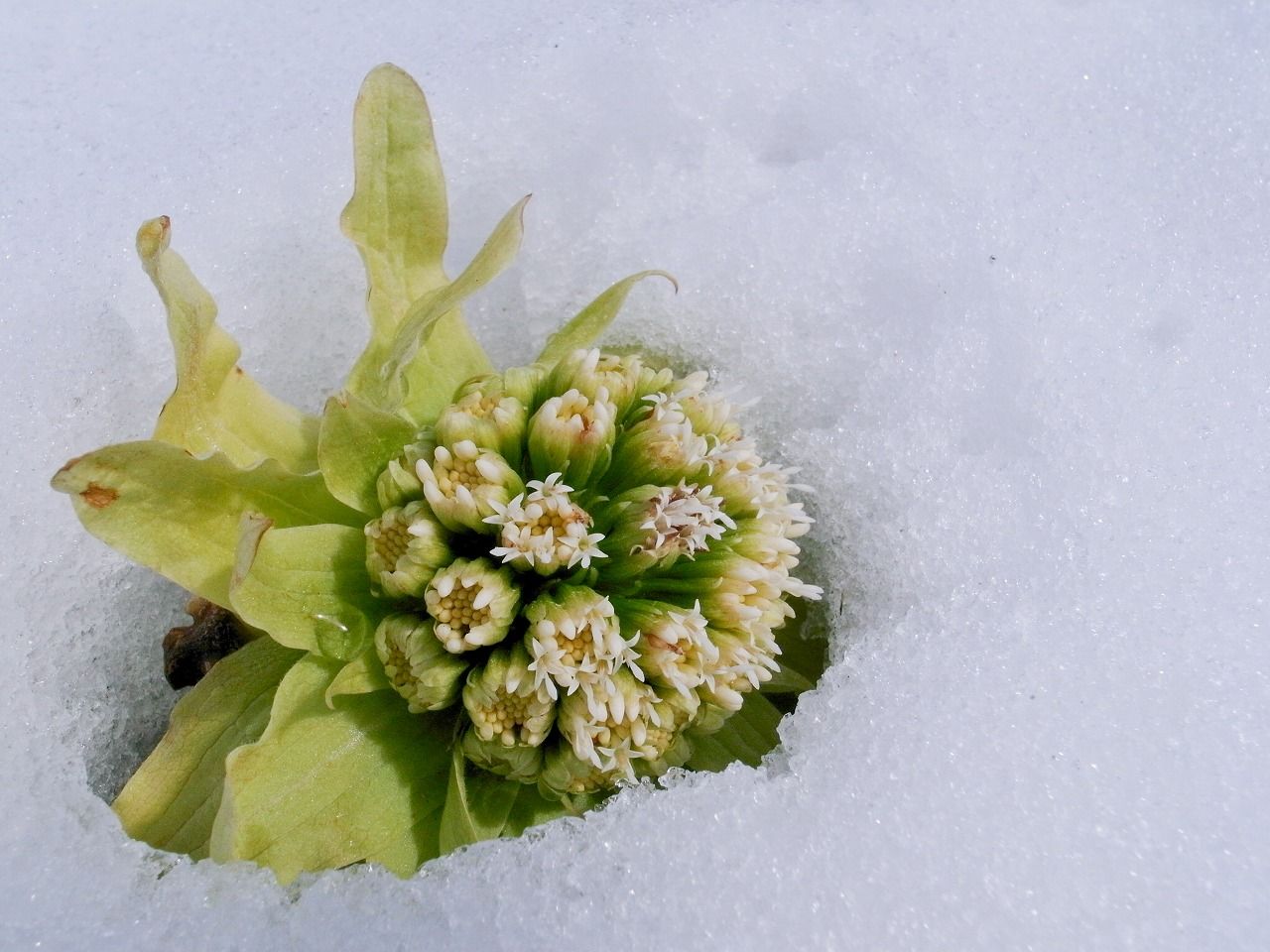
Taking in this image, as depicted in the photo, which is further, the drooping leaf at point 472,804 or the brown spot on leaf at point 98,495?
the drooping leaf at point 472,804

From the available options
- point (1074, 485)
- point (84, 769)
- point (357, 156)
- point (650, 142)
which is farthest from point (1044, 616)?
point (84, 769)

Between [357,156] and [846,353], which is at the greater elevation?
[357,156]

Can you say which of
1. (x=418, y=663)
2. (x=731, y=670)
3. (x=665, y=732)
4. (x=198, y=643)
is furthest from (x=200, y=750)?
(x=731, y=670)

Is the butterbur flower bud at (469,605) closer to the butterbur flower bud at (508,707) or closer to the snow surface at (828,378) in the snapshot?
the butterbur flower bud at (508,707)

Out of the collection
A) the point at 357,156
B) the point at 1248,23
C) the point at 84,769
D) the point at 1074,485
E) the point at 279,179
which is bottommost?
the point at 84,769

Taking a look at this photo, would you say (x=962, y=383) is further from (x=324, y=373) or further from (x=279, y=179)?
(x=279, y=179)

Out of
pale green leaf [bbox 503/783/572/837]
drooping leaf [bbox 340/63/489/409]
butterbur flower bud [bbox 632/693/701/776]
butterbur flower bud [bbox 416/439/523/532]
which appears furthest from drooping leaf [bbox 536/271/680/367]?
pale green leaf [bbox 503/783/572/837]

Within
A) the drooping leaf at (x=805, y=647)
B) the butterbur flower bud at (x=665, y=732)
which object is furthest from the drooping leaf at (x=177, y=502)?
the drooping leaf at (x=805, y=647)

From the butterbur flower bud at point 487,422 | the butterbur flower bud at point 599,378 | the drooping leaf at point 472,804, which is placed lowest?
the drooping leaf at point 472,804
